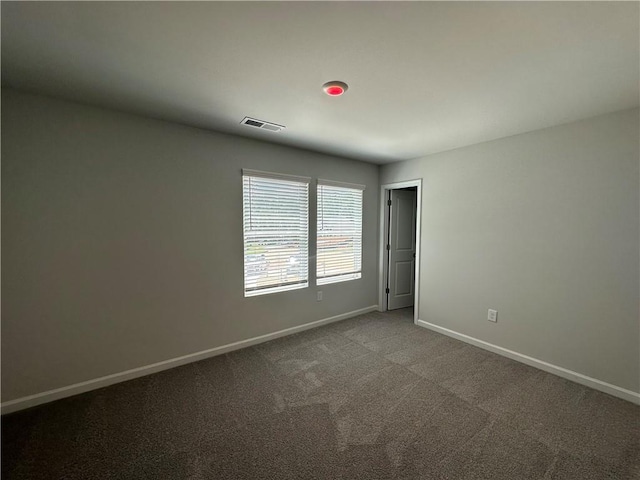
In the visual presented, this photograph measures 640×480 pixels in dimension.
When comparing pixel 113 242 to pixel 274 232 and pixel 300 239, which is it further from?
pixel 300 239

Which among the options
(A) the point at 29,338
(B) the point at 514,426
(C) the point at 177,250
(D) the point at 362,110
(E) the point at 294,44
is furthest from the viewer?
(C) the point at 177,250

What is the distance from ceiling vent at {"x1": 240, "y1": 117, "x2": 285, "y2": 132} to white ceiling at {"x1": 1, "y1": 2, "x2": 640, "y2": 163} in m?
0.09

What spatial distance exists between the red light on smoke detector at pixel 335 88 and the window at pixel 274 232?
4.63ft

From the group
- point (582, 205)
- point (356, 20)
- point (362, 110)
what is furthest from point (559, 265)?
point (356, 20)

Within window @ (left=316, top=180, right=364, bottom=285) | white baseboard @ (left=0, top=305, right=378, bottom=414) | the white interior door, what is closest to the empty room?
white baseboard @ (left=0, top=305, right=378, bottom=414)

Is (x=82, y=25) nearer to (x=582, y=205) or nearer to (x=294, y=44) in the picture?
(x=294, y=44)

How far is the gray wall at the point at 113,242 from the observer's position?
2.07 meters

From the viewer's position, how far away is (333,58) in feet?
5.29

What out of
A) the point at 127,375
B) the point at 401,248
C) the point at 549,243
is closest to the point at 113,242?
the point at 127,375

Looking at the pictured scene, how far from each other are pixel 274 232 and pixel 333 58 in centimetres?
205

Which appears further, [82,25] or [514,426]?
[514,426]

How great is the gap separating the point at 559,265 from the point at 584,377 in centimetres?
103

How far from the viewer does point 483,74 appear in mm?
1765

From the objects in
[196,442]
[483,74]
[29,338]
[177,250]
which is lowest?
[196,442]
